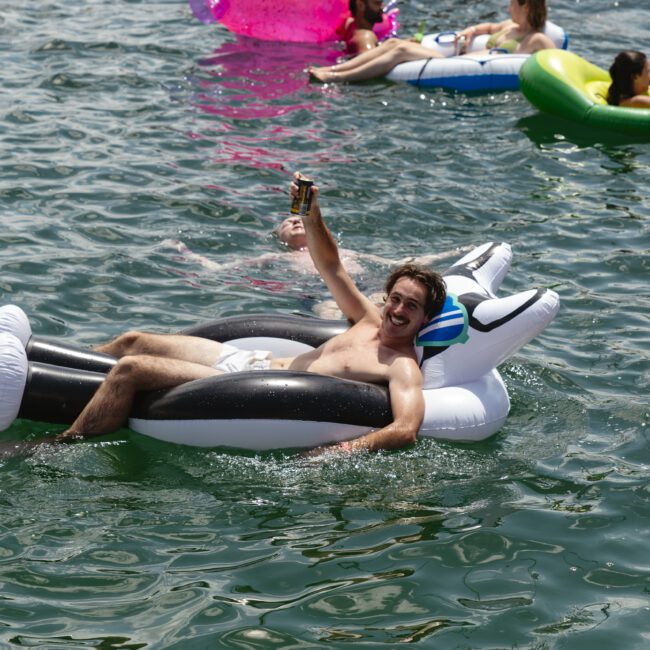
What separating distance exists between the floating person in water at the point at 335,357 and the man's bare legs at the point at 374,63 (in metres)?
6.45

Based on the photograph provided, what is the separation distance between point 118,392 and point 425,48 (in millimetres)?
8482


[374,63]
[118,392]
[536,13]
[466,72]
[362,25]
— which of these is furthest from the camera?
[362,25]

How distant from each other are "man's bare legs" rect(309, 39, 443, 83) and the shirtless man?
644cm

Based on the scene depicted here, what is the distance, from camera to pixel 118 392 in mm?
6246

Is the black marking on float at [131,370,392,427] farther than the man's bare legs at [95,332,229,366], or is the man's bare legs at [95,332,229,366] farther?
the man's bare legs at [95,332,229,366]

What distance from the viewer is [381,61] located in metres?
13.2

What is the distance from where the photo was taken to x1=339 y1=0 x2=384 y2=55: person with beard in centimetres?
1387

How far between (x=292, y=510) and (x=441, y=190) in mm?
5332

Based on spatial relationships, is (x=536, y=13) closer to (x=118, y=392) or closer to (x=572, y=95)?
(x=572, y=95)

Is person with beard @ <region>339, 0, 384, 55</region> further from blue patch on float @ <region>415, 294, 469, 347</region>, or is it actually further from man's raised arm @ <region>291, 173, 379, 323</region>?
blue patch on float @ <region>415, 294, 469, 347</region>

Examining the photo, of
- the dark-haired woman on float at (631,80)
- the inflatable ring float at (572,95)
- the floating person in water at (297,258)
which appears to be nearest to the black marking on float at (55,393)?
the floating person in water at (297,258)

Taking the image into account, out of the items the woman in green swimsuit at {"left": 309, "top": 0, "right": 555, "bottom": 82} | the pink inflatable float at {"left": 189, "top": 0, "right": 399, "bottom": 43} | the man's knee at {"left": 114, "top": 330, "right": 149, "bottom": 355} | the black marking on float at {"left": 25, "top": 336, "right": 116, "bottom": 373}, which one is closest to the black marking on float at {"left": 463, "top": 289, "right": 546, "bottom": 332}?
the man's knee at {"left": 114, "top": 330, "right": 149, "bottom": 355}

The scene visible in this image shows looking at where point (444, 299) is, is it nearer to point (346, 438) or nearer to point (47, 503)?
point (346, 438)

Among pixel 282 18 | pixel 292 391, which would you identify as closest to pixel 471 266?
pixel 292 391
